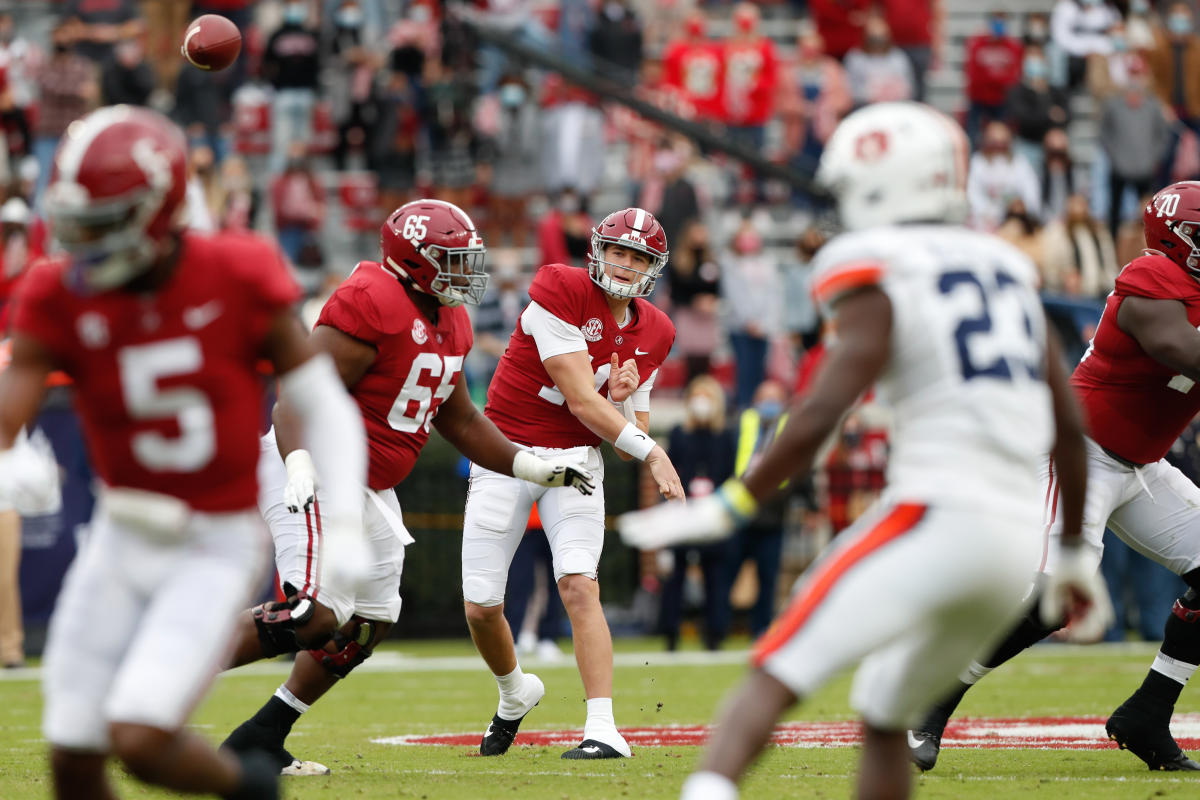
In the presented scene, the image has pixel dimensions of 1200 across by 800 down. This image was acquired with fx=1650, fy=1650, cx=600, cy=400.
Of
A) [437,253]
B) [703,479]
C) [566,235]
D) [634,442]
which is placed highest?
[437,253]

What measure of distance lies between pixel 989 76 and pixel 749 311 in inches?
152

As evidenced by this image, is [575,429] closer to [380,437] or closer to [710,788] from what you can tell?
[380,437]

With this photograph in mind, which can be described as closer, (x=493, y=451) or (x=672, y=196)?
(x=493, y=451)

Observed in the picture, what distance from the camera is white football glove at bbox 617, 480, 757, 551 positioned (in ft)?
11.7

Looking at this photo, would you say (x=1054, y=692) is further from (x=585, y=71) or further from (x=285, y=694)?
(x=585, y=71)

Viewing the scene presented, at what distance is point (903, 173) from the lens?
12.6 ft

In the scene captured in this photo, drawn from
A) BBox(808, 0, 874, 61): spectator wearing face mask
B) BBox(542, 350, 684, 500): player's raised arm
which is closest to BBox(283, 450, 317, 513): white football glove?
BBox(542, 350, 684, 500): player's raised arm

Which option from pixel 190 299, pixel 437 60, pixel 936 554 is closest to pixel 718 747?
pixel 936 554

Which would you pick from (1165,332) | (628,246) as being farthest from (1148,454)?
(628,246)

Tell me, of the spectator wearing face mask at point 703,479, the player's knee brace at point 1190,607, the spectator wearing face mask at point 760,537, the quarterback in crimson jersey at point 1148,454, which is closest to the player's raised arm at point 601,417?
the quarterback in crimson jersey at point 1148,454

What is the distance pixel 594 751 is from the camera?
616 centimetres

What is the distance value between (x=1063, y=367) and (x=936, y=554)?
0.68 metres

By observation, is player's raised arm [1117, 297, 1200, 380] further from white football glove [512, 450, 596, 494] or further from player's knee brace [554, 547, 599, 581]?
player's knee brace [554, 547, 599, 581]

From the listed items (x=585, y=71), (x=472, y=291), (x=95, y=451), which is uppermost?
(x=95, y=451)
